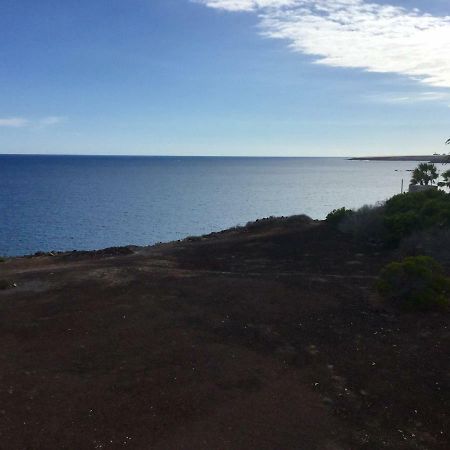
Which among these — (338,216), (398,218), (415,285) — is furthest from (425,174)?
(415,285)

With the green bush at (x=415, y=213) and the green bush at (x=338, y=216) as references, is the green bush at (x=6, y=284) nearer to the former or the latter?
the green bush at (x=415, y=213)

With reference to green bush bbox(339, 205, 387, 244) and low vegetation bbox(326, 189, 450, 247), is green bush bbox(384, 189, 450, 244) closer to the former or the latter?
low vegetation bbox(326, 189, 450, 247)

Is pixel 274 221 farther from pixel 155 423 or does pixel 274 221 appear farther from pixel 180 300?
pixel 155 423

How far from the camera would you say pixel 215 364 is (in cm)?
964

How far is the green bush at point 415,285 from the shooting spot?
12.8 metres

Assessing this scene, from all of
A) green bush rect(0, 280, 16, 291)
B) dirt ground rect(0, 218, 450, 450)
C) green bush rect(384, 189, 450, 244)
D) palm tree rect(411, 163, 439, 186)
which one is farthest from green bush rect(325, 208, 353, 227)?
green bush rect(0, 280, 16, 291)

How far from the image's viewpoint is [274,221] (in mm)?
30031

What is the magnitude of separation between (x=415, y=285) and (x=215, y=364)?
256 inches

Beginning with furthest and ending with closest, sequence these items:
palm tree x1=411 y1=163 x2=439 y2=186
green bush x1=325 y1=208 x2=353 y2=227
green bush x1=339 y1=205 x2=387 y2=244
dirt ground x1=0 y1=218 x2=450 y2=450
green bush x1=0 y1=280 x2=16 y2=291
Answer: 1. palm tree x1=411 y1=163 x2=439 y2=186
2. green bush x1=325 y1=208 x2=353 y2=227
3. green bush x1=339 y1=205 x2=387 y2=244
4. green bush x1=0 y1=280 x2=16 y2=291
5. dirt ground x1=0 y1=218 x2=450 y2=450

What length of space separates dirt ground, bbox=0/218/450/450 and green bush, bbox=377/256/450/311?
423 mm

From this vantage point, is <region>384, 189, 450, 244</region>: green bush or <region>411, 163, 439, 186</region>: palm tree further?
<region>411, 163, 439, 186</region>: palm tree

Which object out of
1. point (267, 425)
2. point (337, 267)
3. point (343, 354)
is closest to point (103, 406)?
point (267, 425)

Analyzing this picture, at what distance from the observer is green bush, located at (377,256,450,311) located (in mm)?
12781

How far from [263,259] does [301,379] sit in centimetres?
1124
